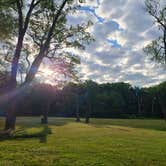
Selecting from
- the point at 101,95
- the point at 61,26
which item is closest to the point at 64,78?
the point at 61,26

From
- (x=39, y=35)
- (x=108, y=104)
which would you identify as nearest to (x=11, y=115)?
(x=39, y=35)

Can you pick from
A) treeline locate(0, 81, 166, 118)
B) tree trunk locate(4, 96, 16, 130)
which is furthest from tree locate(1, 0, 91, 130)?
treeline locate(0, 81, 166, 118)

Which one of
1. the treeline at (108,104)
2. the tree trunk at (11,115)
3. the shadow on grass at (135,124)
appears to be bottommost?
the shadow on grass at (135,124)

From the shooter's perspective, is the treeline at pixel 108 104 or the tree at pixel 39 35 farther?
the treeline at pixel 108 104

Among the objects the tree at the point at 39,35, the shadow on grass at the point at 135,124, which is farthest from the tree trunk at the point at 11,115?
the shadow on grass at the point at 135,124

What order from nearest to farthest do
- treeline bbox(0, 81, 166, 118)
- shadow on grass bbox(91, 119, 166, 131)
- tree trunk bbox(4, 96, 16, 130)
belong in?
1. tree trunk bbox(4, 96, 16, 130)
2. shadow on grass bbox(91, 119, 166, 131)
3. treeline bbox(0, 81, 166, 118)

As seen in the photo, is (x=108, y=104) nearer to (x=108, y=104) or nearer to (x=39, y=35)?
(x=108, y=104)

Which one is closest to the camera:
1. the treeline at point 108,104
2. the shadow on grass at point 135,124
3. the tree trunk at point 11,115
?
the tree trunk at point 11,115

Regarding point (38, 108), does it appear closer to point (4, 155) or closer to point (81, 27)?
point (81, 27)

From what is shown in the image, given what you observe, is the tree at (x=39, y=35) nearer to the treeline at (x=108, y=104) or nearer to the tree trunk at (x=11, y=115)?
the tree trunk at (x=11, y=115)

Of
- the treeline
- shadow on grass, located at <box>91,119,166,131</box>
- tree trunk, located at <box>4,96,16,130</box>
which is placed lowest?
shadow on grass, located at <box>91,119,166,131</box>

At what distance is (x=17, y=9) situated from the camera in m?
20.7

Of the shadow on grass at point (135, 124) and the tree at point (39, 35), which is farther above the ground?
the tree at point (39, 35)

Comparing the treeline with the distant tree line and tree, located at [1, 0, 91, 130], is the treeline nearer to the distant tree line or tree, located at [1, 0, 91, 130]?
the distant tree line
